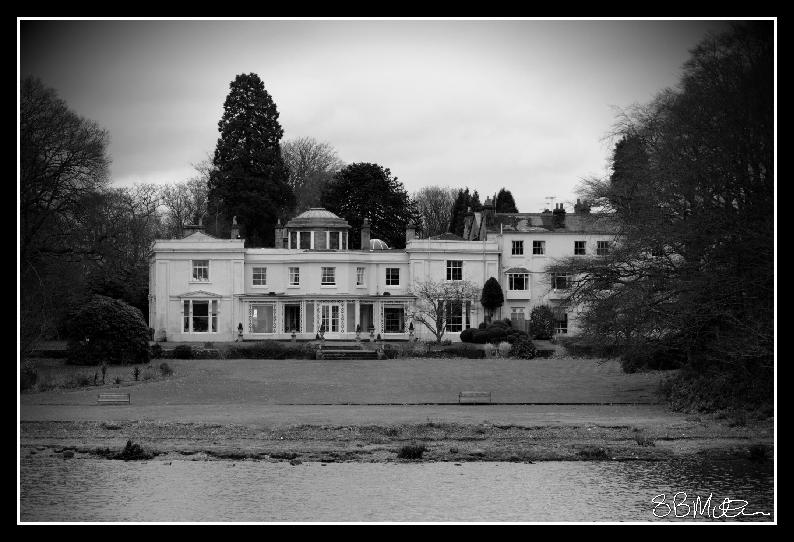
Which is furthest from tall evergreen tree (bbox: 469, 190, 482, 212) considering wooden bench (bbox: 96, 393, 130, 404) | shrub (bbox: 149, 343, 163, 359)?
wooden bench (bbox: 96, 393, 130, 404)

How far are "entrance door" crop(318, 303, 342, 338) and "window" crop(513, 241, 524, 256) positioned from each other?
11359 mm

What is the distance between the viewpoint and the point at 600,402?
2902 centimetres

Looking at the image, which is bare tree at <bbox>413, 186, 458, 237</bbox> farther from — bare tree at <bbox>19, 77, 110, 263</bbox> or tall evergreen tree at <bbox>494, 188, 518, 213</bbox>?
bare tree at <bbox>19, 77, 110, 263</bbox>

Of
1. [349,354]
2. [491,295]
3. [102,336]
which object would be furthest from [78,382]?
[491,295]

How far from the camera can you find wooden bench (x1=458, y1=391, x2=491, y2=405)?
1123 inches

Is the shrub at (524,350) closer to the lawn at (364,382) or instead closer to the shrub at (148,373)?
the lawn at (364,382)

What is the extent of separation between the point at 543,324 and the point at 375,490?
40363 mm

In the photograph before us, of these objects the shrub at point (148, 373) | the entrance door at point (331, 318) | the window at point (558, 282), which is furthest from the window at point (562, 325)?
the shrub at point (148, 373)

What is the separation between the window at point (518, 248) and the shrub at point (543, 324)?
476cm

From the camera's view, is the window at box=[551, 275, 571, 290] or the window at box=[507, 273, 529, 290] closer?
the window at box=[551, 275, 571, 290]

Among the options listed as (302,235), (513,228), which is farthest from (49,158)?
(513,228)

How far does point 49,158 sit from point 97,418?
459 inches

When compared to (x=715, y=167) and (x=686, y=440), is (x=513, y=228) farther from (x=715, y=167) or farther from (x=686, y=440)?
(x=686, y=440)

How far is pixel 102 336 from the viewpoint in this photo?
136 ft
